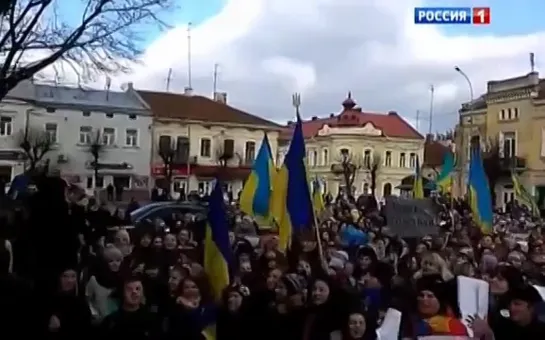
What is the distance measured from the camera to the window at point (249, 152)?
234 ft

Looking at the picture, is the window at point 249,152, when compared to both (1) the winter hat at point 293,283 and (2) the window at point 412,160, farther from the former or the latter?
(1) the winter hat at point 293,283

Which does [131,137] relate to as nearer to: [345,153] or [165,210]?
[345,153]

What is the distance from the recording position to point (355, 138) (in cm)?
8706

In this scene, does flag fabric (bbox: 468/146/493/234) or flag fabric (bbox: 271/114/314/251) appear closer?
flag fabric (bbox: 271/114/314/251)

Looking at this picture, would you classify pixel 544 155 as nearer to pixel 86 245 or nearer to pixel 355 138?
pixel 355 138

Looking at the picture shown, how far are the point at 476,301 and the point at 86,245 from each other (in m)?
4.86

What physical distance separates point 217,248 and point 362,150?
7841 cm

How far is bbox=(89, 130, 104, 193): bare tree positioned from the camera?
60.2 m

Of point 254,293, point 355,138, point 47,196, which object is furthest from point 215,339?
point 355,138

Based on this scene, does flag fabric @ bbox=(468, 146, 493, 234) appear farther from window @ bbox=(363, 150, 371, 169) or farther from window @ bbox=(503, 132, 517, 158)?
window @ bbox=(363, 150, 371, 169)

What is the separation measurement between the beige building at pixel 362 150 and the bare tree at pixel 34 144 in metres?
29.5

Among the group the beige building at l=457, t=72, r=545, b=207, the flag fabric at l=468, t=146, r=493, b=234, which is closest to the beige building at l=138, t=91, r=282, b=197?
the beige building at l=457, t=72, r=545, b=207

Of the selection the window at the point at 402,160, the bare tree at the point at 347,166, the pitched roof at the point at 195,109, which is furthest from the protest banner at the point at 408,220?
the window at the point at 402,160

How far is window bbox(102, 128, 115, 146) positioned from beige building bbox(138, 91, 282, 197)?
3475mm
